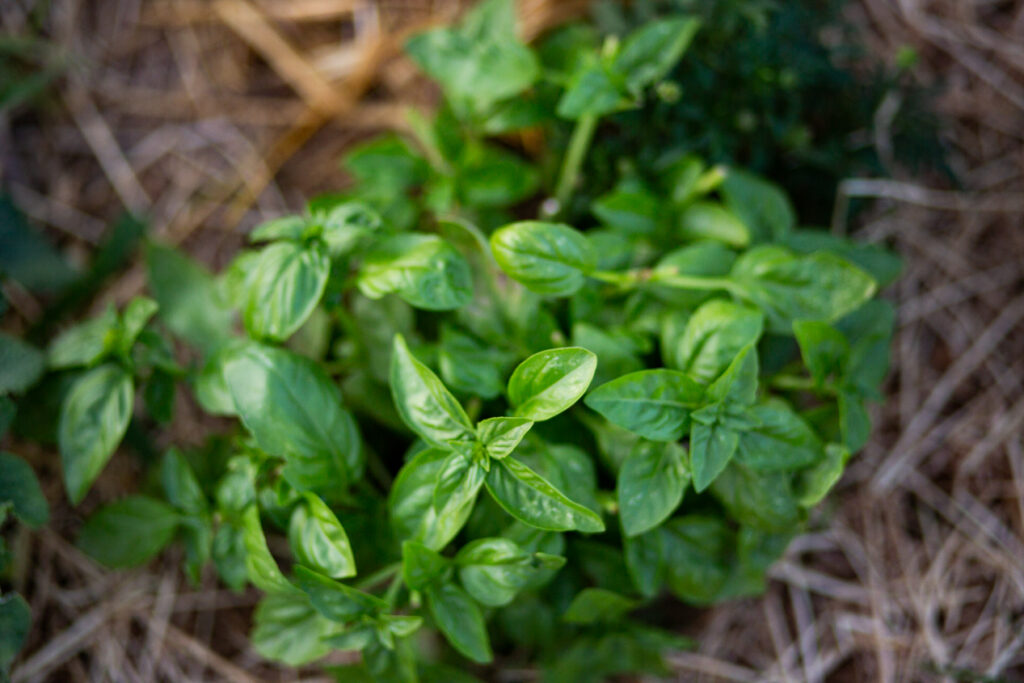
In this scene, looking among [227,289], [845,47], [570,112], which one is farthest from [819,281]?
[227,289]

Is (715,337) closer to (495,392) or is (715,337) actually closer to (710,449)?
(710,449)

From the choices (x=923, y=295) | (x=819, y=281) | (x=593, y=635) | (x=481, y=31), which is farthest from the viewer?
(x=923, y=295)

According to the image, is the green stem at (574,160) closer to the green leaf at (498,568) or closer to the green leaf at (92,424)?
the green leaf at (498,568)

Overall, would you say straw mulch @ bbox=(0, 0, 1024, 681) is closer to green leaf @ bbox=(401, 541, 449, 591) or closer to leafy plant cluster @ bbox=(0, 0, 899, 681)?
leafy plant cluster @ bbox=(0, 0, 899, 681)

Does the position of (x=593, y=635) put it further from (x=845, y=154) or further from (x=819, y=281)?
(x=845, y=154)

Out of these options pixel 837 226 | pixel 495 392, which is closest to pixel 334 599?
pixel 495 392

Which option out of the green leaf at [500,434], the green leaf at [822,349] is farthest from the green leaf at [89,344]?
the green leaf at [822,349]
